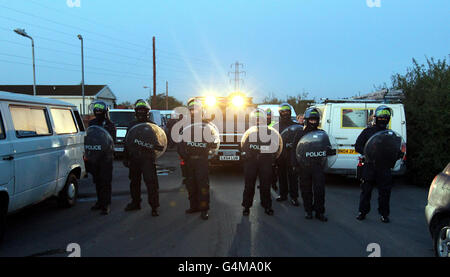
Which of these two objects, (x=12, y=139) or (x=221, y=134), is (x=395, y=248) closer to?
(x=12, y=139)

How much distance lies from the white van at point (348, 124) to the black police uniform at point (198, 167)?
382cm

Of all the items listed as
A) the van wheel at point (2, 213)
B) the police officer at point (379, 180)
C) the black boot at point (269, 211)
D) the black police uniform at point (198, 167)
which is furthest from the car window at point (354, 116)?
the van wheel at point (2, 213)

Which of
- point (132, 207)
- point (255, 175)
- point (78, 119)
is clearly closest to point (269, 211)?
point (255, 175)

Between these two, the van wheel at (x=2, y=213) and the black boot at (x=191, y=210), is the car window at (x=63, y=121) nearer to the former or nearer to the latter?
the van wheel at (x=2, y=213)

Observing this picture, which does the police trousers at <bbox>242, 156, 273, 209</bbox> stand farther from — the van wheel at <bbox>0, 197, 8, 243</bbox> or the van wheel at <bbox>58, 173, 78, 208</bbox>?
the van wheel at <bbox>0, 197, 8, 243</bbox>

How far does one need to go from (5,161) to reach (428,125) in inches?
362

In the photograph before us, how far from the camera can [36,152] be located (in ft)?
16.3

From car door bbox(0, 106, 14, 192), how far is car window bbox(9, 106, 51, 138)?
31cm

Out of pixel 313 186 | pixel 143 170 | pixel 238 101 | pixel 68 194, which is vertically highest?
pixel 238 101

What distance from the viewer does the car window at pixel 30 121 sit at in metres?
4.72

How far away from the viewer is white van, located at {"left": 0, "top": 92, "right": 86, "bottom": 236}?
172 inches

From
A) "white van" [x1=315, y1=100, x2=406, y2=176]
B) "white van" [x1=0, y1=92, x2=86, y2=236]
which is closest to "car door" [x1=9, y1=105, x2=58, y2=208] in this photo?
"white van" [x1=0, y1=92, x2=86, y2=236]

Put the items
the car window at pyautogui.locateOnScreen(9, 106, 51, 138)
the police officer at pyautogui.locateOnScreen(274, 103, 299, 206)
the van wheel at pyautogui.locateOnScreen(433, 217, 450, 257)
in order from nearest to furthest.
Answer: the van wheel at pyautogui.locateOnScreen(433, 217, 450, 257) → the car window at pyautogui.locateOnScreen(9, 106, 51, 138) → the police officer at pyautogui.locateOnScreen(274, 103, 299, 206)

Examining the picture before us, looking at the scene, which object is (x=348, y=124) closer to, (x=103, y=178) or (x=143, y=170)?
(x=143, y=170)
